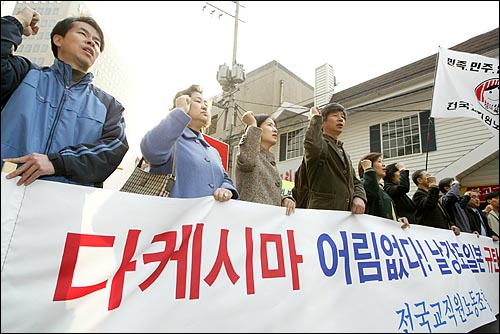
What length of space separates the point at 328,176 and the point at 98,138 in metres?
1.54

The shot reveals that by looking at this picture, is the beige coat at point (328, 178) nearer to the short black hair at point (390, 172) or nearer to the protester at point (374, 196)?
the protester at point (374, 196)

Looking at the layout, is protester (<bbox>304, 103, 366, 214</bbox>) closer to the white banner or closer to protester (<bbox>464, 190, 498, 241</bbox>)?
the white banner

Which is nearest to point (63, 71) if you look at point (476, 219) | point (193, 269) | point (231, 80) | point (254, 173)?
point (193, 269)

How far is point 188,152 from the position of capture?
5.85 feet

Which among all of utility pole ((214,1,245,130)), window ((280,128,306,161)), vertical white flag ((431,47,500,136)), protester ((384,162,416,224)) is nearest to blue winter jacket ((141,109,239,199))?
protester ((384,162,416,224))

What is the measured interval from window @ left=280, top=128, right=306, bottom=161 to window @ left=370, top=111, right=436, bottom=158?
262 cm

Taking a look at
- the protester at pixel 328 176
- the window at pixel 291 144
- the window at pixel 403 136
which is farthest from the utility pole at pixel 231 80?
the protester at pixel 328 176

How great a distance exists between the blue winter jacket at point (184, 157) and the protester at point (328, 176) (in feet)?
2.27

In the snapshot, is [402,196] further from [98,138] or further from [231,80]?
[231,80]

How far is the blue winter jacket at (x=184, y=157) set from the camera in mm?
1552

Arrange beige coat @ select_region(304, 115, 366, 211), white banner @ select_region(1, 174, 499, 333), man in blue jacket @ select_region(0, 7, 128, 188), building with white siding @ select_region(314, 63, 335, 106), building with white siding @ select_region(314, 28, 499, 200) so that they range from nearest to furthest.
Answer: white banner @ select_region(1, 174, 499, 333), man in blue jacket @ select_region(0, 7, 128, 188), beige coat @ select_region(304, 115, 366, 211), building with white siding @ select_region(314, 28, 499, 200), building with white siding @ select_region(314, 63, 335, 106)

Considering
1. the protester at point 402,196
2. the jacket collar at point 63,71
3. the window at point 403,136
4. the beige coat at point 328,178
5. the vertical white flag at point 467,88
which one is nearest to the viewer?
the jacket collar at point 63,71

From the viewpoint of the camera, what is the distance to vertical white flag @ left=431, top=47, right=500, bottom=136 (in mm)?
4363

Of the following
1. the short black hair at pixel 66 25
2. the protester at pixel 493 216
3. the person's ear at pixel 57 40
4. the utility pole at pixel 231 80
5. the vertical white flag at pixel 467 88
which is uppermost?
the utility pole at pixel 231 80
